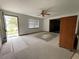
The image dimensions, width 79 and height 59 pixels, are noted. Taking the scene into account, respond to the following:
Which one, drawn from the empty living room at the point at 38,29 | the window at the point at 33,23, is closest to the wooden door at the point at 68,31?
the empty living room at the point at 38,29

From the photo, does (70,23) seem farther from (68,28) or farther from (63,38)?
(63,38)

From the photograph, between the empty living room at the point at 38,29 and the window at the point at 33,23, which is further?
the window at the point at 33,23

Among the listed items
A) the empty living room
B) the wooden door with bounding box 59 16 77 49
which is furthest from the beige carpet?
the wooden door with bounding box 59 16 77 49

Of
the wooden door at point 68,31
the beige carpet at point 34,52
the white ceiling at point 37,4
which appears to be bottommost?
the beige carpet at point 34,52

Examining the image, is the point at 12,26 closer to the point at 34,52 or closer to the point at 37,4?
the point at 37,4

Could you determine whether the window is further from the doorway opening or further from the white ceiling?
the white ceiling

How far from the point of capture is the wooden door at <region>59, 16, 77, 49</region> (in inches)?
94.5

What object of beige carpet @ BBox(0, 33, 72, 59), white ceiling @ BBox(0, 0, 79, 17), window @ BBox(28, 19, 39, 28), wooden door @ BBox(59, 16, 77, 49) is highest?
white ceiling @ BBox(0, 0, 79, 17)

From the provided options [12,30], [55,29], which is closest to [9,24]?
[12,30]

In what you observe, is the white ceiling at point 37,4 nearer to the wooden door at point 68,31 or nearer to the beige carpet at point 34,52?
the wooden door at point 68,31

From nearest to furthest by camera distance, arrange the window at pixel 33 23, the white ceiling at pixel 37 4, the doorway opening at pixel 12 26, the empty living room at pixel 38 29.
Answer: the empty living room at pixel 38 29
the white ceiling at pixel 37 4
the doorway opening at pixel 12 26
the window at pixel 33 23

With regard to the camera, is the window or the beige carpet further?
the window

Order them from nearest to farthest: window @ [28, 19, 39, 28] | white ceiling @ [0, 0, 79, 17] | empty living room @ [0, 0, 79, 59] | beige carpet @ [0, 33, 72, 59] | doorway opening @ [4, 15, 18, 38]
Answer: beige carpet @ [0, 33, 72, 59] < empty living room @ [0, 0, 79, 59] < white ceiling @ [0, 0, 79, 17] < doorway opening @ [4, 15, 18, 38] < window @ [28, 19, 39, 28]

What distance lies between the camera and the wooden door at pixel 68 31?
240 cm
